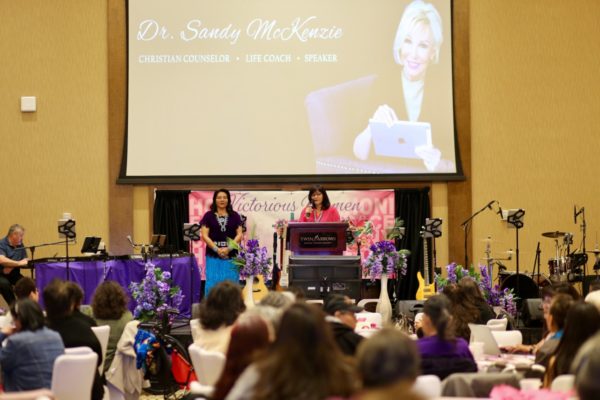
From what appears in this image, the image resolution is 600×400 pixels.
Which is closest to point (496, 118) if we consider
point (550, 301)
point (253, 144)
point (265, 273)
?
point (253, 144)

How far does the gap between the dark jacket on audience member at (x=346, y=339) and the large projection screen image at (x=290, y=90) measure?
26.6ft

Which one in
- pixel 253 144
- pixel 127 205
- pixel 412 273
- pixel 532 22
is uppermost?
pixel 532 22

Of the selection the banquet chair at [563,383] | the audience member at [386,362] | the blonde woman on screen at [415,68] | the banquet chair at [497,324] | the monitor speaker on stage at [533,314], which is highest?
the blonde woman on screen at [415,68]

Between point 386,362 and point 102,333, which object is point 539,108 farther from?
point 386,362

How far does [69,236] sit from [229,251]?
197 cm

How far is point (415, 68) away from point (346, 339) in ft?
28.8

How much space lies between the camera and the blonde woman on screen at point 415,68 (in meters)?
13.2

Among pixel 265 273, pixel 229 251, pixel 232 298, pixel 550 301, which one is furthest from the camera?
pixel 229 251

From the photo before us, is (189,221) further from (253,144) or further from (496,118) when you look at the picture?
(496,118)

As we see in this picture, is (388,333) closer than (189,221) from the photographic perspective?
Yes

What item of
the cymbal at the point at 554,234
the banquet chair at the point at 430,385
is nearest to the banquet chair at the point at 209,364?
the banquet chair at the point at 430,385

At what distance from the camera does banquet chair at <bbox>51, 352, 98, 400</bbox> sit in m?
5.14

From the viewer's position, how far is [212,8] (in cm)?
1333

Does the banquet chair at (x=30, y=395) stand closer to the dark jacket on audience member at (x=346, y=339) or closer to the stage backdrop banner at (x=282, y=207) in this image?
the dark jacket on audience member at (x=346, y=339)
